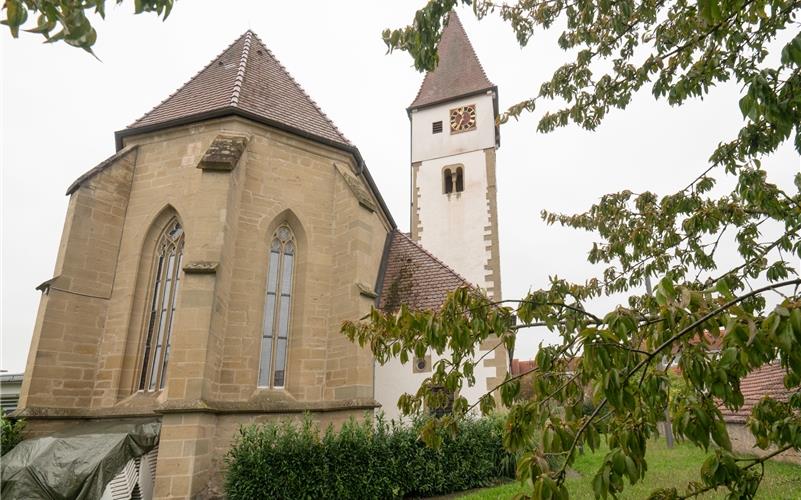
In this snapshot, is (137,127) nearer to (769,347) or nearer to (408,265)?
(408,265)

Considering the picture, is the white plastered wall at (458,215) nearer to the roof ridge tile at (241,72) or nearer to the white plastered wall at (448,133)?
the white plastered wall at (448,133)

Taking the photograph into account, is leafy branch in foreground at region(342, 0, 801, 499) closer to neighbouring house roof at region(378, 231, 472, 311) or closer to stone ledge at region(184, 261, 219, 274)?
stone ledge at region(184, 261, 219, 274)

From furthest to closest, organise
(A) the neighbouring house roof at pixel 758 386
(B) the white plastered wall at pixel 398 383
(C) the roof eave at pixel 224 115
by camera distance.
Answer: (A) the neighbouring house roof at pixel 758 386 → (B) the white plastered wall at pixel 398 383 → (C) the roof eave at pixel 224 115

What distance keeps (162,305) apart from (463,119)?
17459 millimetres

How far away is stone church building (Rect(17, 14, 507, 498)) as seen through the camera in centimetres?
863

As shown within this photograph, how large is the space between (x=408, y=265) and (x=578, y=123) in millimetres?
9658

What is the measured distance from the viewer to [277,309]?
10.3 meters

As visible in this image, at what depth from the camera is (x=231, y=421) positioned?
8773 mm

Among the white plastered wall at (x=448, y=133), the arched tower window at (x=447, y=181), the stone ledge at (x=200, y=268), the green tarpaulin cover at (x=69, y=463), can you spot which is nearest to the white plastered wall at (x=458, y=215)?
the arched tower window at (x=447, y=181)

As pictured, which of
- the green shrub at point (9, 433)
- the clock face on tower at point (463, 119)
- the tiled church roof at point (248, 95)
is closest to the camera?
the green shrub at point (9, 433)

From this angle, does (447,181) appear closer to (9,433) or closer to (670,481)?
(670,481)

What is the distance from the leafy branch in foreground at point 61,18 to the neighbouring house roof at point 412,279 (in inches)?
422

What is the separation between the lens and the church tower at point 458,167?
20.6 metres

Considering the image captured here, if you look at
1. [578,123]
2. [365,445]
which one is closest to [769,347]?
[578,123]
